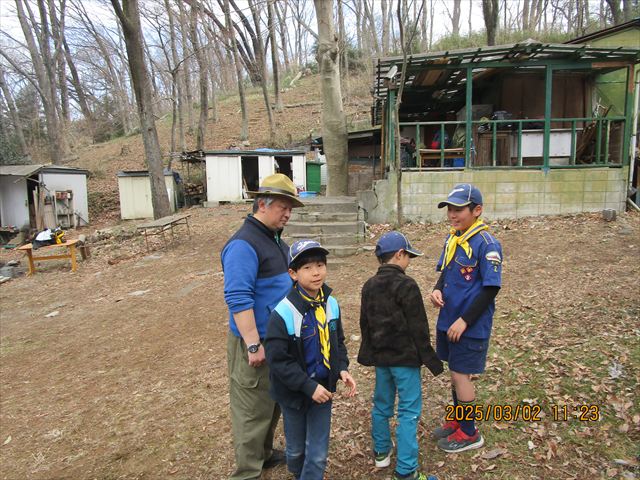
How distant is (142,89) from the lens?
13109 millimetres

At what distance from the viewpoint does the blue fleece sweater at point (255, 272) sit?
2246 millimetres

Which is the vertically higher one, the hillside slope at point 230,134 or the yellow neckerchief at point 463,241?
the hillside slope at point 230,134

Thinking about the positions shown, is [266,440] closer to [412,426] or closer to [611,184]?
[412,426]

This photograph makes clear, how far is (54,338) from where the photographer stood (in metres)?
6.06

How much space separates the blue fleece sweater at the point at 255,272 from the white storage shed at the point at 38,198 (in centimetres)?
1780

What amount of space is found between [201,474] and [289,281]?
157 cm

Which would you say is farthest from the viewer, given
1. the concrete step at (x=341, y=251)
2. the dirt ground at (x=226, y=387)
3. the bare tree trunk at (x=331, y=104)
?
the bare tree trunk at (x=331, y=104)

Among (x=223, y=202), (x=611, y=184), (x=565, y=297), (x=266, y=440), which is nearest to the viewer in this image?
(x=266, y=440)

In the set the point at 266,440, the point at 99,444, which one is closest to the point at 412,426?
the point at 266,440

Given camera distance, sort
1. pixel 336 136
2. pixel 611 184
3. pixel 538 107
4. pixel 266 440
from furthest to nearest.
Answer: pixel 336 136 < pixel 538 107 < pixel 611 184 < pixel 266 440

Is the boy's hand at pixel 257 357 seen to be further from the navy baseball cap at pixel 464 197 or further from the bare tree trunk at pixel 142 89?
the bare tree trunk at pixel 142 89

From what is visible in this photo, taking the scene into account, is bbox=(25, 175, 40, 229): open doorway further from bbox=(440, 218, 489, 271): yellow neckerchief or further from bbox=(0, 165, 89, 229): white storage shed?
bbox=(440, 218, 489, 271): yellow neckerchief

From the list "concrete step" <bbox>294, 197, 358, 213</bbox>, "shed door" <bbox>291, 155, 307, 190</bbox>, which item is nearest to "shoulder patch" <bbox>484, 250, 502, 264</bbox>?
"concrete step" <bbox>294, 197, 358, 213</bbox>

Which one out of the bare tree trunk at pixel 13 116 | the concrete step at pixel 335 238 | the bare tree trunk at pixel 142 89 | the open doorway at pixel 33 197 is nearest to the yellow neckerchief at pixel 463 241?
the concrete step at pixel 335 238
